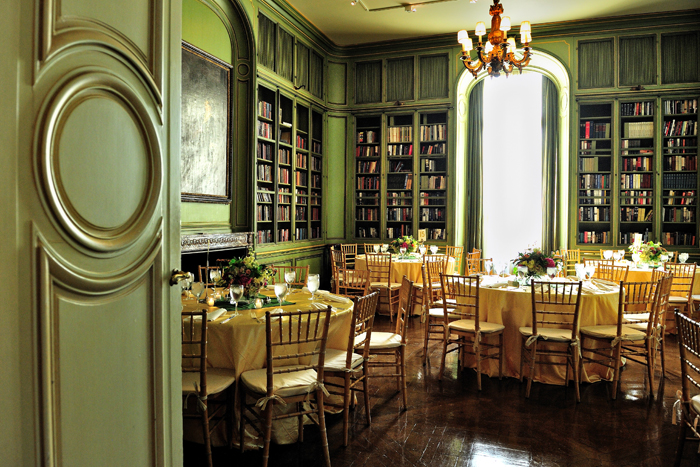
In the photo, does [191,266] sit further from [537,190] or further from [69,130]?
[537,190]

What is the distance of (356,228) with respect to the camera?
9609 millimetres

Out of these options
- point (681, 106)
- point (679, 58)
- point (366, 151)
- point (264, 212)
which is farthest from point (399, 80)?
point (681, 106)

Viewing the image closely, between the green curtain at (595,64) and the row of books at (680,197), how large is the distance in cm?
213

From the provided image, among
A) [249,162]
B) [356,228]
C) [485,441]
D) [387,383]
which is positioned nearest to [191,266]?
[249,162]

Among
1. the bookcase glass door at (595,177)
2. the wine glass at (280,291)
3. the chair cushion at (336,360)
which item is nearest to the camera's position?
the chair cushion at (336,360)

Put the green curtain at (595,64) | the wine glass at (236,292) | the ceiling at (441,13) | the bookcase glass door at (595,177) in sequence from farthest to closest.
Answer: the bookcase glass door at (595,177), the green curtain at (595,64), the ceiling at (441,13), the wine glass at (236,292)

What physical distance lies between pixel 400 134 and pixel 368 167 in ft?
2.95

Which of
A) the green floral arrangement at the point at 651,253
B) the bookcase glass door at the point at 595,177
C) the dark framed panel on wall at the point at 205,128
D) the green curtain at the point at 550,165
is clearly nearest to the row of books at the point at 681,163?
the bookcase glass door at the point at 595,177

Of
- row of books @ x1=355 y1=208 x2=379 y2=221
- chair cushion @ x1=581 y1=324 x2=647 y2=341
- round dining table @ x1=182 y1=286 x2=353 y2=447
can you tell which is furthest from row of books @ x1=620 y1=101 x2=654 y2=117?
round dining table @ x1=182 y1=286 x2=353 y2=447

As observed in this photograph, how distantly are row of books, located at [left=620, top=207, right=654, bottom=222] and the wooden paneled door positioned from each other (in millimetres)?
8724

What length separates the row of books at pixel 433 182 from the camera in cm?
904

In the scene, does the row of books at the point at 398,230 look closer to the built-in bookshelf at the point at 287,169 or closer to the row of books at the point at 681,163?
the built-in bookshelf at the point at 287,169

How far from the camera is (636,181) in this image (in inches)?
324

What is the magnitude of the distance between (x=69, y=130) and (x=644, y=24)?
9.55m
